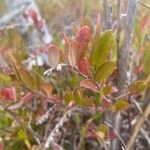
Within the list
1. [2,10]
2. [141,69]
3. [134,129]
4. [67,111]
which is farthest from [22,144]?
Result: [2,10]

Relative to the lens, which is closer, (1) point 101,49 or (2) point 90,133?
(1) point 101,49

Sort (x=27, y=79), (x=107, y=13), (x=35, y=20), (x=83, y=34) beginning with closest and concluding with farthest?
(x=83, y=34), (x=107, y=13), (x=27, y=79), (x=35, y=20)

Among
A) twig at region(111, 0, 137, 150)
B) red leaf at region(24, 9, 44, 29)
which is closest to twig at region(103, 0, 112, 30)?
twig at region(111, 0, 137, 150)

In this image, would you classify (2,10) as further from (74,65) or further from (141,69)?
(74,65)

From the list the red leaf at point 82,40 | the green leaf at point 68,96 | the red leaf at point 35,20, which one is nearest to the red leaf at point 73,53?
the red leaf at point 82,40

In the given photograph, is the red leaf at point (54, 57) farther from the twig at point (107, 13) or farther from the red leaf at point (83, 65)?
the twig at point (107, 13)

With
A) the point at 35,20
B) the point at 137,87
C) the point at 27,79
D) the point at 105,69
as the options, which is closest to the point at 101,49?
the point at 105,69

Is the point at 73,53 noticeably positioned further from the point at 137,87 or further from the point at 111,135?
the point at 111,135
